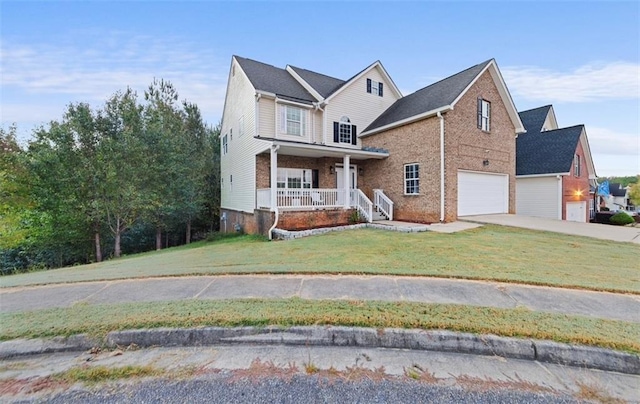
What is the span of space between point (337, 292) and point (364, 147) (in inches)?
494

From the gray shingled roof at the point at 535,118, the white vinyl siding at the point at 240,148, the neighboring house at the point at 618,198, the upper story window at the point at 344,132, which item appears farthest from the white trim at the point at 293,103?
the neighboring house at the point at 618,198

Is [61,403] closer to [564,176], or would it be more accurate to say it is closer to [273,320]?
[273,320]

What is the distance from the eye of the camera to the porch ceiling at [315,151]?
1120cm

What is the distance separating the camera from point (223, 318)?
3.26m

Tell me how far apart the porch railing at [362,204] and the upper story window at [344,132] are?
151 inches

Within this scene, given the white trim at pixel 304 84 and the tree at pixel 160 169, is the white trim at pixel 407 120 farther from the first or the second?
the tree at pixel 160 169

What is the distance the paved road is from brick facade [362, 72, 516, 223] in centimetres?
1017

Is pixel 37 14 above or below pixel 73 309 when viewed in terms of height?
above

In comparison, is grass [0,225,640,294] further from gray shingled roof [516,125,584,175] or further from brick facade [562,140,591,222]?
gray shingled roof [516,125,584,175]

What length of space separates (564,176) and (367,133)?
12736 millimetres

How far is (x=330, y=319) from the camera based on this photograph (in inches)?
126

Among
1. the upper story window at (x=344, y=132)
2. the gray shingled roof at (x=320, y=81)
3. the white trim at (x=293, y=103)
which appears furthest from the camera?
the gray shingled roof at (x=320, y=81)

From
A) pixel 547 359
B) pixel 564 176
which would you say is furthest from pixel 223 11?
pixel 564 176

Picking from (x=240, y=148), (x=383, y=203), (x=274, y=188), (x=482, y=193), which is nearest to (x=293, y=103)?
(x=240, y=148)
